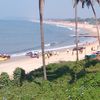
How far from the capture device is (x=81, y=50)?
235 feet

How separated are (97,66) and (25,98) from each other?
57.0ft

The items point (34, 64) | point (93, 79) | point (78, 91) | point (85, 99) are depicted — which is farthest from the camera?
point (34, 64)

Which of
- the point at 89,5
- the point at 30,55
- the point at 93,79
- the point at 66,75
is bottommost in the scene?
the point at 30,55

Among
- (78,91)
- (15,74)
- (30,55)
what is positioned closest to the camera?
(78,91)

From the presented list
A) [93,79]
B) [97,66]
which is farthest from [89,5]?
[93,79]

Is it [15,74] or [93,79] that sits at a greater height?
[93,79]

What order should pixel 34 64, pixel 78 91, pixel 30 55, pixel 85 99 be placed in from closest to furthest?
pixel 85 99, pixel 78 91, pixel 34 64, pixel 30 55

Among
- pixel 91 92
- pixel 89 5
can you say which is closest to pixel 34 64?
pixel 89 5

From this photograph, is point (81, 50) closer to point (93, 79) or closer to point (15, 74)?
point (15, 74)

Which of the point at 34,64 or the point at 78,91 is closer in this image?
the point at 78,91

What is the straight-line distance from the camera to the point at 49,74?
31969 mm

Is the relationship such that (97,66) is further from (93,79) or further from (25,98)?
(25,98)

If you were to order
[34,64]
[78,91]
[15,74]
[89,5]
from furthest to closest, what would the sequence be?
[34,64] < [89,5] < [15,74] < [78,91]

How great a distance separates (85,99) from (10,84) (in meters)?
15.4
